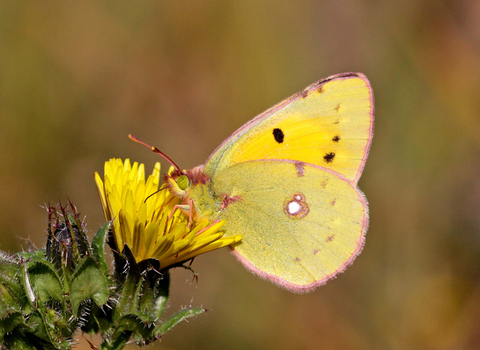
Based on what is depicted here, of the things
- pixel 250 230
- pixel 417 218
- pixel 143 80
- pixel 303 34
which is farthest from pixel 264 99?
pixel 250 230

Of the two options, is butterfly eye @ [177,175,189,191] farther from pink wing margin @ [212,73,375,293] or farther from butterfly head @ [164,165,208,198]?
pink wing margin @ [212,73,375,293]

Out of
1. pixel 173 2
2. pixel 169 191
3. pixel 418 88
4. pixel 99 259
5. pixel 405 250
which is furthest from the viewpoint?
pixel 173 2

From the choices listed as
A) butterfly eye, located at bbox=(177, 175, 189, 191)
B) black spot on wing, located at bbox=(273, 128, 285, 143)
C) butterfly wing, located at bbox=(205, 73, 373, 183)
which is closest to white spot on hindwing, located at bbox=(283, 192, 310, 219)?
butterfly wing, located at bbox=(205, 73, 373, 183)

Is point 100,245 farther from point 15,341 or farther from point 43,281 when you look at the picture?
point 15,341

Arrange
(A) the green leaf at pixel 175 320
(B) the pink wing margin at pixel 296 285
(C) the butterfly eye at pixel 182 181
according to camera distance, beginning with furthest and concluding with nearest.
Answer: (B) the pink wing margin at pixel 296 285 → (C) the butterfly eye at pixel 182 181 → (A) the green leaf at pixel 175 320

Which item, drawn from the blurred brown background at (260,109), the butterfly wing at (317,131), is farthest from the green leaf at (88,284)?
the blurred brown background at (260,109)

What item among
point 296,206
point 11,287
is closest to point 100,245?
point 11,287

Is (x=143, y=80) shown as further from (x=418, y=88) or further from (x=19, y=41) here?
(x=418, y=88)

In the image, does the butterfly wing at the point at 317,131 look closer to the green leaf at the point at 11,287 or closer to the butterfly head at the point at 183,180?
the butterfly head at the point at 183,180
